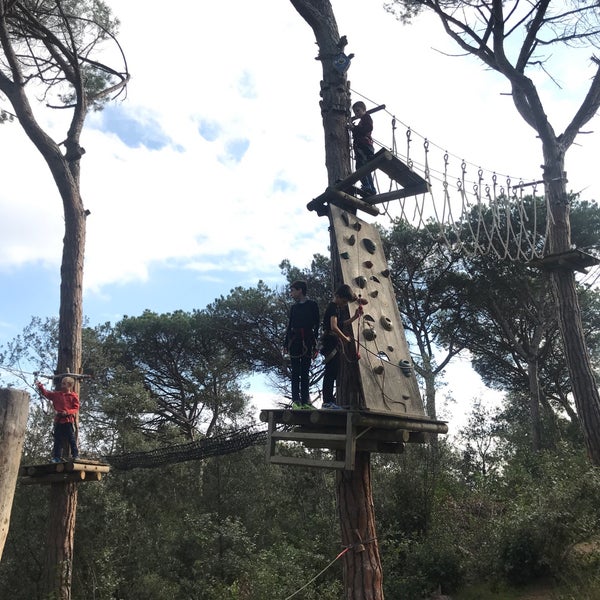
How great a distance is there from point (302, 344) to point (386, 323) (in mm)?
645

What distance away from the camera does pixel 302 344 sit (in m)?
4.34

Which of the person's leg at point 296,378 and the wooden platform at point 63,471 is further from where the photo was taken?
the wooden platform at point 63,471

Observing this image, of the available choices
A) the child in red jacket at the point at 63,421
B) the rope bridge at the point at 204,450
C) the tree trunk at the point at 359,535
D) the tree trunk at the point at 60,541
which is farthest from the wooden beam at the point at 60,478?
the tree trunk at the point at 359,535

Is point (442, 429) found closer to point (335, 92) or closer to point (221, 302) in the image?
point (335, 92)

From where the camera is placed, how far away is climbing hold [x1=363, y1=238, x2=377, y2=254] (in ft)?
14.9

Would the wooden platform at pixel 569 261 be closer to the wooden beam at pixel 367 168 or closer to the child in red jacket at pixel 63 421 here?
the wooden beam at pixel 367 168

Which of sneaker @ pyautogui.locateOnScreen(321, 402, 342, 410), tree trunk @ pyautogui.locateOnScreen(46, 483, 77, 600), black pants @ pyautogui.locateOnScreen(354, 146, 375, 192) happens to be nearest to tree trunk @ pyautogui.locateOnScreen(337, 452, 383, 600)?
sneaker @ pyautogui.locateOnScreen(321, 402, 342, 410)

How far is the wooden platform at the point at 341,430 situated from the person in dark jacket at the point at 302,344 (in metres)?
0.33

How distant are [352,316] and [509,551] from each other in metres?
3.94

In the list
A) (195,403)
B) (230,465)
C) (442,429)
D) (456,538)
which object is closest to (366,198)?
(442,429)

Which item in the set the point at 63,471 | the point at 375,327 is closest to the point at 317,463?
the point at 375,327

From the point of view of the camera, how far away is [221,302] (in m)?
15.4

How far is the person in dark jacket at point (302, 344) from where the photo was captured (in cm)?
432

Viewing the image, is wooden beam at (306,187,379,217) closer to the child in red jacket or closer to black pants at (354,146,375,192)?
black pants at (354,146,375,192)
